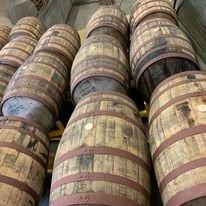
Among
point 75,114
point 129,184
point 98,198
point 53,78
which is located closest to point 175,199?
point 129,184

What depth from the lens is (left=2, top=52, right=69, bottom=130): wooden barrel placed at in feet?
11.9

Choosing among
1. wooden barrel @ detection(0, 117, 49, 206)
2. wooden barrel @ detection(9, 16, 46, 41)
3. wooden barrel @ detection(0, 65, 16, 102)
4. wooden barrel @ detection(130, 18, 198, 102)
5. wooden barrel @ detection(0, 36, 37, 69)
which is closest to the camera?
wooden barrel @ detection(0, 117, 49, 206)

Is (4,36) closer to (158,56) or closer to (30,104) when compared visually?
(30,104)

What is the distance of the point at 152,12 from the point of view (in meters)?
4.64

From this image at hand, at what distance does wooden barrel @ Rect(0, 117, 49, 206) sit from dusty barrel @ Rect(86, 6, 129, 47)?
79.1 inches

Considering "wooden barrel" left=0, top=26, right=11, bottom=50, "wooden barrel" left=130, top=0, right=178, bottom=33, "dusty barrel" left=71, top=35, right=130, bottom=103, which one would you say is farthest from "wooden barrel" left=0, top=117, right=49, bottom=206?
"wooden barrel" left=0, top=26, right=11, bottom=50

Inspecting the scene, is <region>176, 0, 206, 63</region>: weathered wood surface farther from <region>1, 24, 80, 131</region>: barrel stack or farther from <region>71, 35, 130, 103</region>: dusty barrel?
<region>1, 24, 80, 131</region>: barrel stack

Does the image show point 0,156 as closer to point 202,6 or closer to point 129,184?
point 129,184

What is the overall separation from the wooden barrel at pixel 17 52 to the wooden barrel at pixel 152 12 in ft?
4.94

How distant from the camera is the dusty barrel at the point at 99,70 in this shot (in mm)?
3501

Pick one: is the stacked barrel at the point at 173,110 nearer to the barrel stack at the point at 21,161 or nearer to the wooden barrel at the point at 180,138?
the wooden barrel at the point at 180,138

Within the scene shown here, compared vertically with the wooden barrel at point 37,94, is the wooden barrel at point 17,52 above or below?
above

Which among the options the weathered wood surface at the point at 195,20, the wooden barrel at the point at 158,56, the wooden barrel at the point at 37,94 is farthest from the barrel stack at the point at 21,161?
the weathered wood surface at the point at 195,20

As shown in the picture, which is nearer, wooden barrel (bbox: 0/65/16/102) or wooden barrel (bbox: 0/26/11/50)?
wooden barrel (bbox: 0/65/16/102)
